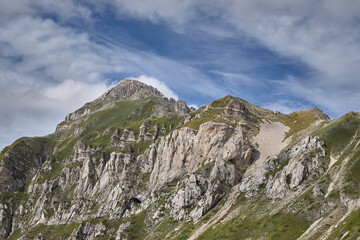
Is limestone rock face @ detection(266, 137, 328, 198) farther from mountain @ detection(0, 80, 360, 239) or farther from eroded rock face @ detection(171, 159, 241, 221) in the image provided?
eroded rock face @ detection(171, 159, 241, 221)

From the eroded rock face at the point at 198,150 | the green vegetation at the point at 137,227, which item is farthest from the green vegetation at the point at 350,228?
the green vegetation at the point at 137,227

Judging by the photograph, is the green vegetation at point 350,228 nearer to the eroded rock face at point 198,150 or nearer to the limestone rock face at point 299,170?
the limestone rock face at point 299,170

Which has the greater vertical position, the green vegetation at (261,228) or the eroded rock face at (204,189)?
the eroded rock face at (204,189)

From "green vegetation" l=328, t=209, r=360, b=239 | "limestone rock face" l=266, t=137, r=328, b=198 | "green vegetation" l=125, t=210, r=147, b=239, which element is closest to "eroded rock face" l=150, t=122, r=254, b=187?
"green vegetation" l=125, t=210, r=147, b=239

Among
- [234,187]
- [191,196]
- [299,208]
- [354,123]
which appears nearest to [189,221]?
[191,196]

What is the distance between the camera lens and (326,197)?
92.6 m

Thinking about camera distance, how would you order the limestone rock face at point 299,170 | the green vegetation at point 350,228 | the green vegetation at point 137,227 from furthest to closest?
1. the green vegetation at point 137,227
2. the limestone rock face at point 299,170
3. the green vegetation at point 350,228

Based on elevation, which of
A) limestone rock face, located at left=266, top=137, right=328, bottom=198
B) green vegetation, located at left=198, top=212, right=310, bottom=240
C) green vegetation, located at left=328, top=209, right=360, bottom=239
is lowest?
green vegetation, located at left=328, top=209, right=360, bottom=239

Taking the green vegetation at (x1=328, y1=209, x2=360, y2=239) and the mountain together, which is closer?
the green vegetation at (x1=328, y1=209, x2=360, y2=239)

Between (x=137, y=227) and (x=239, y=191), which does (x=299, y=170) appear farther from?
(x=137, y=227)

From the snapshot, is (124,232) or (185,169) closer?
(124,232)

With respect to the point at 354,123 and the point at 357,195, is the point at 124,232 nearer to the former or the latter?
the point at 357,195

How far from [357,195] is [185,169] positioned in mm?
109514

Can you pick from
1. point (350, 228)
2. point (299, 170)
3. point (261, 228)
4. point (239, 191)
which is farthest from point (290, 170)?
point (350, 228)
